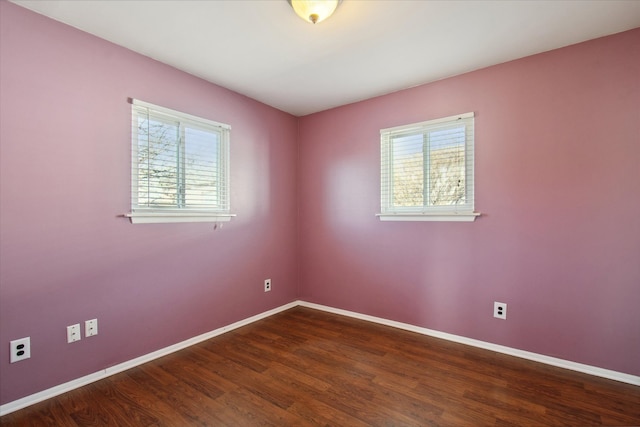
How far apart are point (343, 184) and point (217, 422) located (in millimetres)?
2514

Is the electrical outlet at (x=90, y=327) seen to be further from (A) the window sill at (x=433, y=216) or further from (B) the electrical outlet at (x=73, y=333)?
(A) the window sill at (x=433, y=216)

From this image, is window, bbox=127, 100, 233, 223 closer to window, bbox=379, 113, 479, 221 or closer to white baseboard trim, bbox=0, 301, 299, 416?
white baseboard trim, bbox=0, 301, 299, 416

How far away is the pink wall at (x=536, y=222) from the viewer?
204cm

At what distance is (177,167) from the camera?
256cm

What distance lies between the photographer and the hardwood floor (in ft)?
5.49

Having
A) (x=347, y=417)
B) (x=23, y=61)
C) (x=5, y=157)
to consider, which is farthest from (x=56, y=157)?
(x=347, y=417)

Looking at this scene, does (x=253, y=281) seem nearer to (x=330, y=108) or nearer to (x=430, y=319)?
(x=430, y=319)

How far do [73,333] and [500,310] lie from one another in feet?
10.6

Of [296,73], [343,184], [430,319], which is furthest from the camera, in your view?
[343,184]

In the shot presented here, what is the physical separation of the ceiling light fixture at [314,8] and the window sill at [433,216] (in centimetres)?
190

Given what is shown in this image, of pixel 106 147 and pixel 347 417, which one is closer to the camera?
pixel 347 417

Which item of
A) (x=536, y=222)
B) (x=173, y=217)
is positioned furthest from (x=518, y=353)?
(x=173, y=217)

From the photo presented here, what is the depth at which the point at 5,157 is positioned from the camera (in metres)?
1.71

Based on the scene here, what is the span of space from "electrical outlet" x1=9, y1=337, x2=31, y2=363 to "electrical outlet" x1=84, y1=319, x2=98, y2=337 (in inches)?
11.0
